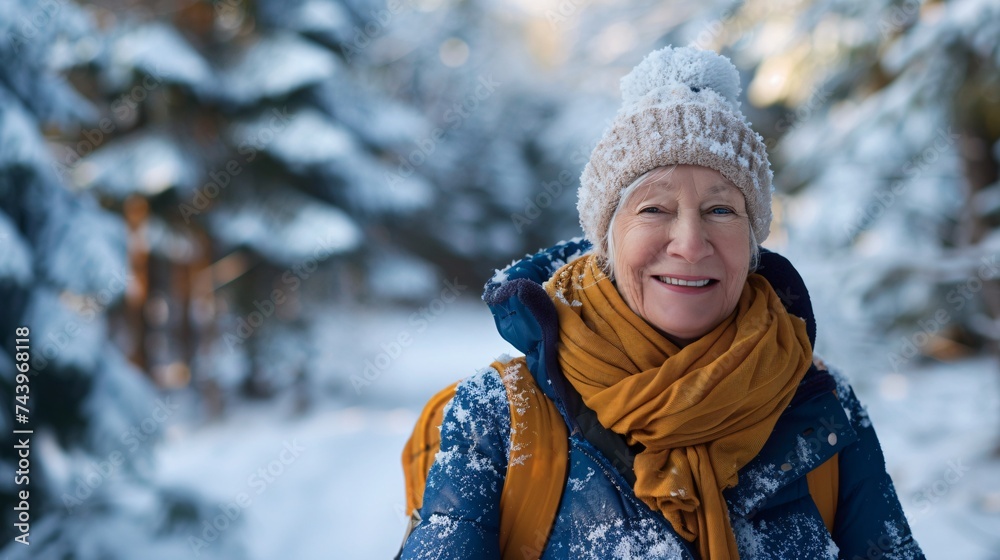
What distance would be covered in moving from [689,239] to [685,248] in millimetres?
23

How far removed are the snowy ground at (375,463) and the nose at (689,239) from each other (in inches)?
199

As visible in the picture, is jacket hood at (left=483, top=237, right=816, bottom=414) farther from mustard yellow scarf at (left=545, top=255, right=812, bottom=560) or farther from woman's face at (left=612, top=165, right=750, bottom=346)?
woman's face at (left=612, top=165, right=750, bottom=346)

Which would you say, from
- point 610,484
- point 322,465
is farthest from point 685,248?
point 322,465

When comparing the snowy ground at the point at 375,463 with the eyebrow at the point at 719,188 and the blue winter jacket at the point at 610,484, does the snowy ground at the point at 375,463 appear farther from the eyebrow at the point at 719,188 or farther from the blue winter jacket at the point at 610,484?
the eyebrow at the point at 719,188

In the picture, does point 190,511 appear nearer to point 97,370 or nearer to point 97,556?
point 97,556

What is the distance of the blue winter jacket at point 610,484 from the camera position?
4.96ft

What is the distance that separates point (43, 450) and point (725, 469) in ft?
17.0

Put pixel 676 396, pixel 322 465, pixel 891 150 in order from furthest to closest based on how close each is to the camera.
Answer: pixel 322 465, pixel 891 150, pixel 676 396

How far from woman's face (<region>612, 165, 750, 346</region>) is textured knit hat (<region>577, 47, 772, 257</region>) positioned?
0.15 ft

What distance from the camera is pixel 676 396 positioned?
1.52 m

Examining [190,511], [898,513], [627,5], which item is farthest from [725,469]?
[627,5]

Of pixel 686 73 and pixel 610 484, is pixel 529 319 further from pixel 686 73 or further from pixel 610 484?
pixel 686 73

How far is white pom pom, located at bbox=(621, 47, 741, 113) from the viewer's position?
70.3 inches

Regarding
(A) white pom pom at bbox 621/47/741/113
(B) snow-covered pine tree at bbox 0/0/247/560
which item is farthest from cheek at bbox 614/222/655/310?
(B) snow-covered pine tree at bbox 0/0/247/560
